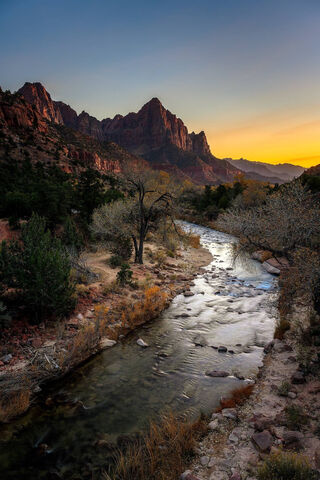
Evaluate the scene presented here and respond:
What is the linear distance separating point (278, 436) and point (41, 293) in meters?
7.69

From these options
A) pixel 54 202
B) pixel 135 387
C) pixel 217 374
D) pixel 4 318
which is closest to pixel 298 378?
pixel 217 374

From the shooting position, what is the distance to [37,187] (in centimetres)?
2055

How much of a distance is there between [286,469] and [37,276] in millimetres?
8040

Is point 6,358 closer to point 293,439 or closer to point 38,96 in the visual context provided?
point 293,439

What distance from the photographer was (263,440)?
4.86m

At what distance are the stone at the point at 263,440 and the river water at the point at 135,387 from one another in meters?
1.61

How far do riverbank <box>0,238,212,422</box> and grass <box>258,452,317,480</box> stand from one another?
5285 millimetres

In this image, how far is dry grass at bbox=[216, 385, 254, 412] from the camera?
20.8 ft

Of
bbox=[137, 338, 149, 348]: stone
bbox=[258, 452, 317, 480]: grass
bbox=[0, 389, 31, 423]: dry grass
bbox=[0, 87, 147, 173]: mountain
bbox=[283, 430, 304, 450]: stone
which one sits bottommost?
bbox=[137, 338, 149, 348]: stone

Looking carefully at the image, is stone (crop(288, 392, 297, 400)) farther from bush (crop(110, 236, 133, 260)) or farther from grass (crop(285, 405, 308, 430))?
bush (crop(110, 236, 133, 260))

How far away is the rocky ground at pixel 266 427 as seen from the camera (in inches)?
178

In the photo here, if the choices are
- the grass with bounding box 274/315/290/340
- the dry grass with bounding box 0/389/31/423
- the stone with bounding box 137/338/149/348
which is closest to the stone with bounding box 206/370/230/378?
the stone with bounding box 137/338/149/348

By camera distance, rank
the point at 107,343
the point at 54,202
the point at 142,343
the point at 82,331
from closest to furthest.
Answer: the point at 82,331 → the point at 107,343 → the point at 142,343 → the point at 54,202

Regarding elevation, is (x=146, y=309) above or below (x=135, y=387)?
above
